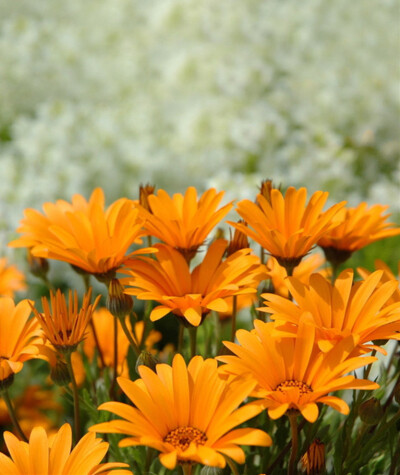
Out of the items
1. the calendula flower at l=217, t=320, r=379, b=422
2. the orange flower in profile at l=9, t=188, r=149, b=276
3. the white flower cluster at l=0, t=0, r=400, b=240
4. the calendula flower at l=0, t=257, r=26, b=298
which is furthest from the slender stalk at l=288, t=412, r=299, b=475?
the white flower cluster at l=0, t=0, r=400, b=240

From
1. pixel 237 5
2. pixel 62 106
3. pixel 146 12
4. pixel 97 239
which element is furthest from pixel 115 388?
pixel 146 12

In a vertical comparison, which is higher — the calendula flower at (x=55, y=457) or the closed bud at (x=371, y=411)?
the closed bud at (x=371, y=411)

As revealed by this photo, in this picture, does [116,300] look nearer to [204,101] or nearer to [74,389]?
[74,389]

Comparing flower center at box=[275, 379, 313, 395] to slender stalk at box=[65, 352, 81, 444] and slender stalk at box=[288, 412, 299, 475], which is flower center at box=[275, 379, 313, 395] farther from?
slender stalk at box=[65, 352, 81, 444]

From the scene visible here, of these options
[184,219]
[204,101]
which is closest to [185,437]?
[184,219]

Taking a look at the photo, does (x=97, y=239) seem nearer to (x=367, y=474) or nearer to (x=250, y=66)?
(x=367, y=474)

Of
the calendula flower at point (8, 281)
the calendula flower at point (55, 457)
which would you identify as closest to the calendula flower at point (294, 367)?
the calendula flower at point (55, 457)

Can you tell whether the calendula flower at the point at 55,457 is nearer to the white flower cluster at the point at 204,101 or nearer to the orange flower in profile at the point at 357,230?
the orange flower in profile at the point at 357,230
